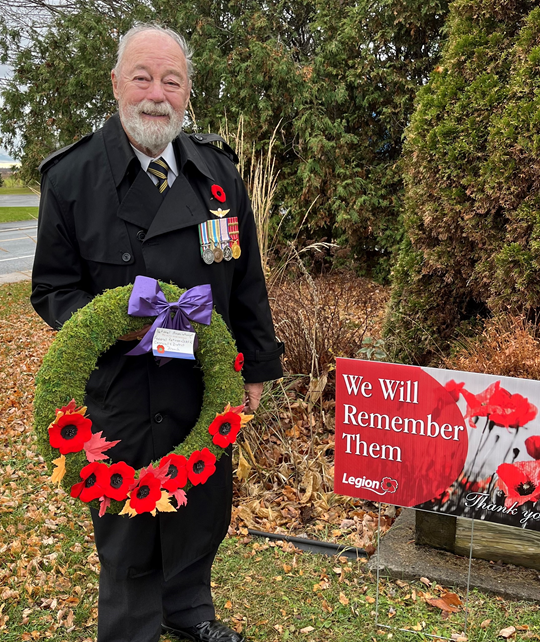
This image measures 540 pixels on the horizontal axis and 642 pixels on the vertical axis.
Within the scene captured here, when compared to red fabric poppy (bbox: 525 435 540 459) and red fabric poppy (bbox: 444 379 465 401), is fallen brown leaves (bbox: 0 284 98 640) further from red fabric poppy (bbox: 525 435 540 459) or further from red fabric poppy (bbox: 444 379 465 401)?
red fabric poppy (bbox: 525 435 540 459)

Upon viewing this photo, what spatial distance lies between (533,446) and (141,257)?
60.6 inches

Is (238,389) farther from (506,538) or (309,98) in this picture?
(309,98)

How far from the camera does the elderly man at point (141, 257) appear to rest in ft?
6.06

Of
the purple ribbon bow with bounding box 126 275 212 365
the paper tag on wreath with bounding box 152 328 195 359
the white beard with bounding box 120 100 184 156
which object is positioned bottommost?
the paper tag on wreath with bounding box 152 328 195 359

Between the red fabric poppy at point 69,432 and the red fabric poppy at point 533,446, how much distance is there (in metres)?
1.53

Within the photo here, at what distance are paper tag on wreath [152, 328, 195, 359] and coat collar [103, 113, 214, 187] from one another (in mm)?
522

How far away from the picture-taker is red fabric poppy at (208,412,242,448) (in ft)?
6.29

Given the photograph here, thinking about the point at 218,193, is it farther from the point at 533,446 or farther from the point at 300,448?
the point at 300,448

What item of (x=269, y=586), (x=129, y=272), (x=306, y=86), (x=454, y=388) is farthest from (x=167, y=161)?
(x=306, y=86)

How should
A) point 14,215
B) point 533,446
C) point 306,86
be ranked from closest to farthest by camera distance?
point 533,446, point 306,86, point 14,215

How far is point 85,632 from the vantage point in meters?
2.39

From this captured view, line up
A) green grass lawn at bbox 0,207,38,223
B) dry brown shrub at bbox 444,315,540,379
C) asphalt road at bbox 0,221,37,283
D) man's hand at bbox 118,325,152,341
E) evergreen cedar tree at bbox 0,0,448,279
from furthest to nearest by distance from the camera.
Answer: green grass lawn at bbox 0,207,38,223
asphalt road at bbox 0,221,37,283
evergreen cedar tree at bbox 0,0,448,279
dry brown shrub at bbox 444,315,540,379
man's hand at bbox 118,325,152,341

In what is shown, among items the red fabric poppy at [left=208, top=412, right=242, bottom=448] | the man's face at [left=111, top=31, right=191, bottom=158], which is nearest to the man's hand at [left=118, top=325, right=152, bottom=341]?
A: the red fabric poppy at [left=208, top=412, right=242, bottom=448]

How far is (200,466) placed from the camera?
189 cm
